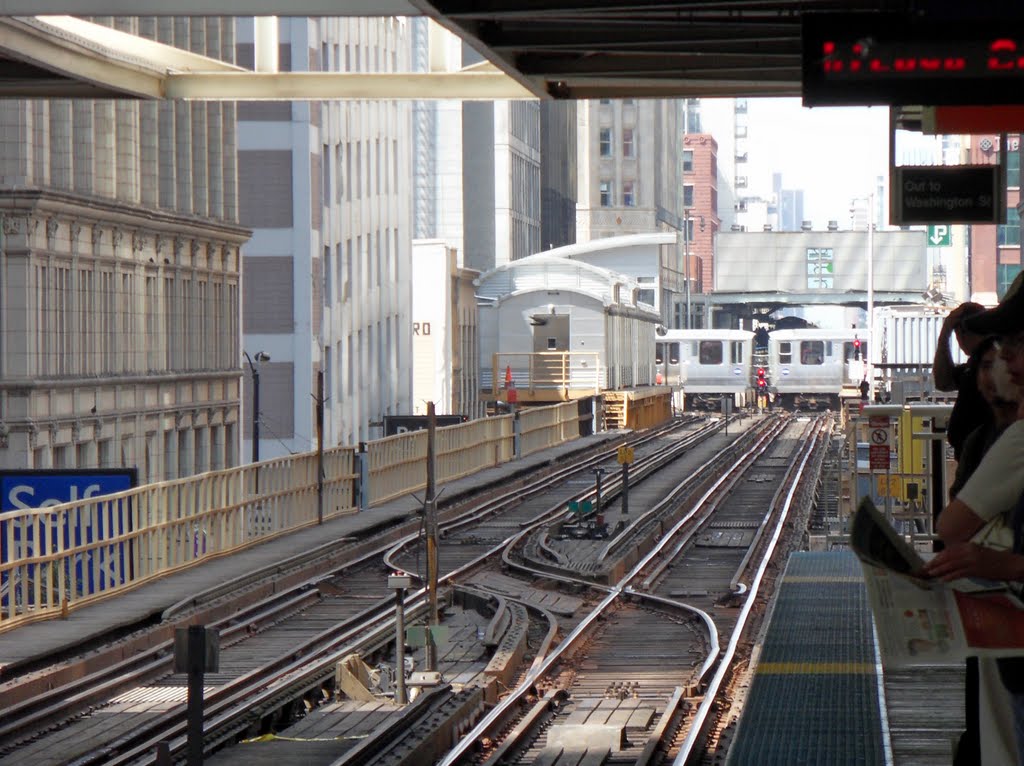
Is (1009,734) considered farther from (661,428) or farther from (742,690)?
(661,428)

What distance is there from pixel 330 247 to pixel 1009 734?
163 ft

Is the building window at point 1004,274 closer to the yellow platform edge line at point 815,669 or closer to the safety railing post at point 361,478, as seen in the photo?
the safety railing post at point 361,478

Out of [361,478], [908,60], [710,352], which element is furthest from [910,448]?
[710,352]

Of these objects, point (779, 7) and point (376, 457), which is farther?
point (376, 457)

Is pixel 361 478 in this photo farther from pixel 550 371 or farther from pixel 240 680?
pixel 550 371

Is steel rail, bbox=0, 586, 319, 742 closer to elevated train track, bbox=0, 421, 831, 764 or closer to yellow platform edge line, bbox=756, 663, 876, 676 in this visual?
elevated train track, bbox=0, 421, 831, 764

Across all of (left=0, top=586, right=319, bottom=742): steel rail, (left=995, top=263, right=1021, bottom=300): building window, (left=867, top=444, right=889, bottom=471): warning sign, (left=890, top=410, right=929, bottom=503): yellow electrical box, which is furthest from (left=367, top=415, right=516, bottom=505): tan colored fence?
(left=995, top=263, right=1021, bottom=300): building window

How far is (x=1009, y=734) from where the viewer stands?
16.5 feet

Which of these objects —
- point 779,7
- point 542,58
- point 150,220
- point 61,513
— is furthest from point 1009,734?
point 150,220

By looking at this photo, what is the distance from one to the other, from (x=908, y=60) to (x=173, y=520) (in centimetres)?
1558

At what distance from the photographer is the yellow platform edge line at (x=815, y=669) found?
9336 millimetres

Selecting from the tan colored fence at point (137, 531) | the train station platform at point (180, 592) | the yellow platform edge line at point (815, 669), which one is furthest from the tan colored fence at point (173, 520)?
the yellow platform edge line at point (815, 669)

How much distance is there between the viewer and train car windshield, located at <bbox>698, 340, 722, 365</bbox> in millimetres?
79125

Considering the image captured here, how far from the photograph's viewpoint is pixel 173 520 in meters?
23.0
